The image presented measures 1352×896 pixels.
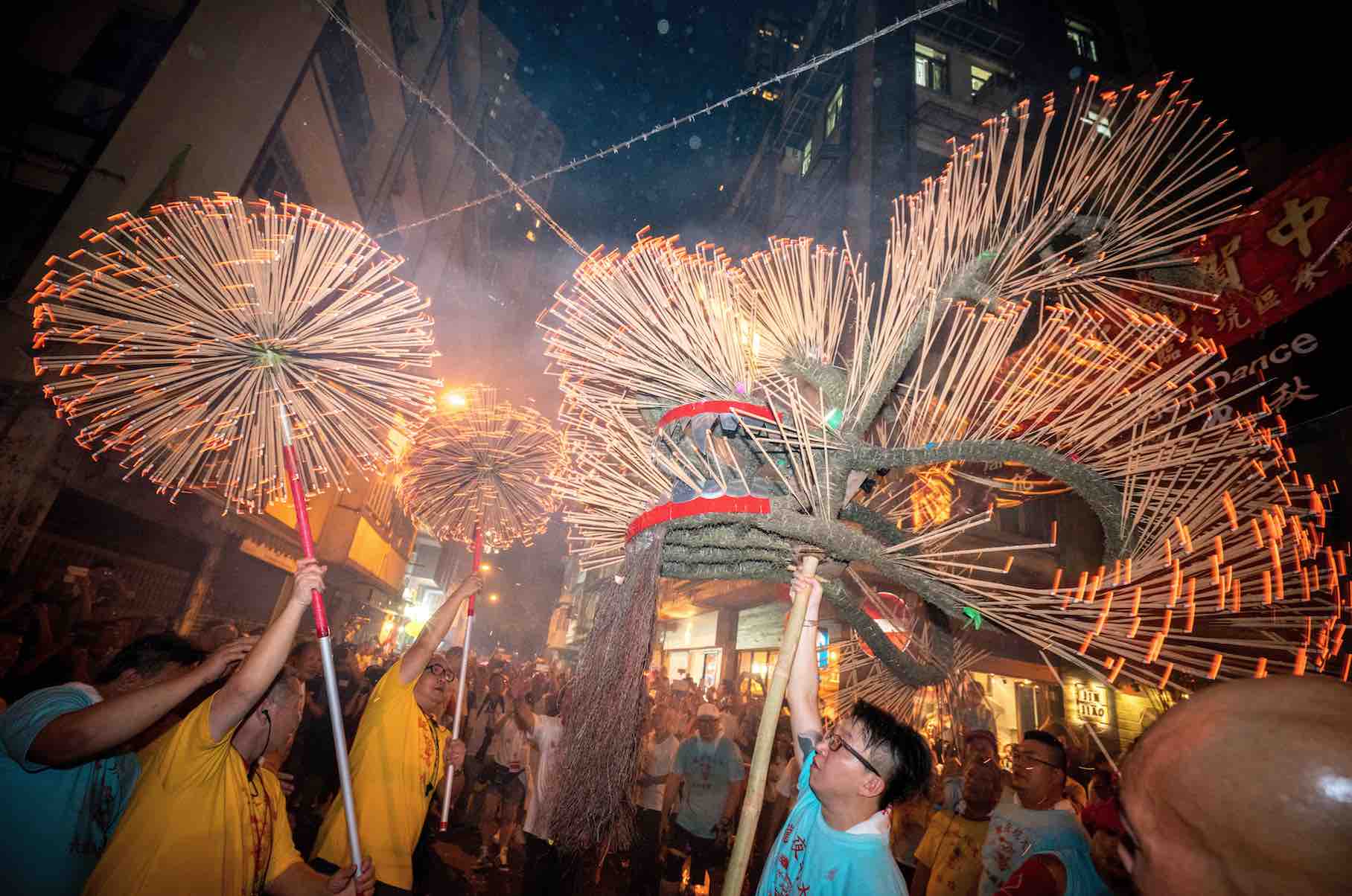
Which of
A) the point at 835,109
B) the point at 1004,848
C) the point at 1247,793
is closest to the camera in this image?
the point at 1247,793

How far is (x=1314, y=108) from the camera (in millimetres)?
6035

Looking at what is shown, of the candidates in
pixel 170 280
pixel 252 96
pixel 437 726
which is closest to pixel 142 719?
pixel 170 280

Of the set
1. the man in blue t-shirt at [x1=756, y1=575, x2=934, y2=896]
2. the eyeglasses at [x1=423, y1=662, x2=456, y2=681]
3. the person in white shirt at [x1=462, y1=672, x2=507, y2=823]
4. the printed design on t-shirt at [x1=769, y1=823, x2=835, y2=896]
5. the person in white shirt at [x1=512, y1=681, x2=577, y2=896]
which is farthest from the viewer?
the person in white shirt at [x1=462, y1=672, x2=507, y2=823]

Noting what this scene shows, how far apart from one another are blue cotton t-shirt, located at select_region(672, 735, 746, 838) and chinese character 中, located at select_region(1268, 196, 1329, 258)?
7402 mm

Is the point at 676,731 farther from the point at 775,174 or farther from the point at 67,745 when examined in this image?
the point at 775,174

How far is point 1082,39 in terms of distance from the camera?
18.2 metres

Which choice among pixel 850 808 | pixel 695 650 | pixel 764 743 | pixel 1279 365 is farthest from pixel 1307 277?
pixel 695 650

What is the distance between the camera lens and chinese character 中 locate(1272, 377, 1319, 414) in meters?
4.29

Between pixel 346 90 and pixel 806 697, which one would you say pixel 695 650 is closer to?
pixel 806 697

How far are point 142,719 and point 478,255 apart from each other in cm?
2893

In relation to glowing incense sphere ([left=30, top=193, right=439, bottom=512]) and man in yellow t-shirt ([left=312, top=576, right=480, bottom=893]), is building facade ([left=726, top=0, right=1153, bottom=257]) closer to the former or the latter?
glowing incense sphere ([left=30, top=193, right=439, bottom=512])

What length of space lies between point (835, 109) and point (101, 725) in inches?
1020

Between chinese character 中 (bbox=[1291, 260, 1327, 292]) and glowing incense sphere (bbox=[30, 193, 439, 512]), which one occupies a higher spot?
chinese character 中 (bbox=[1291, 260, 1327, 292])

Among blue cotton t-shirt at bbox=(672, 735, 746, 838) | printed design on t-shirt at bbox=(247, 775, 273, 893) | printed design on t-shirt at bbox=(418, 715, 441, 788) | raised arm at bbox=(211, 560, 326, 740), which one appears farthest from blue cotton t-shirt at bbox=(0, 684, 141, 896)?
blue cotton t-shirt at bbox=(672, 735, 746, 838)
